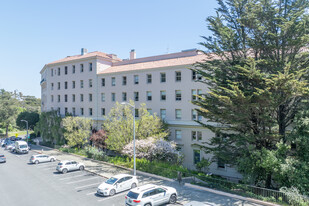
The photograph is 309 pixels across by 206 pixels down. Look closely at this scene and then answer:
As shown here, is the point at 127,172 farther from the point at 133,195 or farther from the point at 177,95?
the point at 177,95

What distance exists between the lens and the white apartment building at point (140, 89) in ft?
106

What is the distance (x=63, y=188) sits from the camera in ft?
73.4

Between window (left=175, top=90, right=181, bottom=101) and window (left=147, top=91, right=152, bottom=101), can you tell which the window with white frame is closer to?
window (left=147, top=91, right=152, bottom=101)

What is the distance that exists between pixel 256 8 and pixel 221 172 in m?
20.0

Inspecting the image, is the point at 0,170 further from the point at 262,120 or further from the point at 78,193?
the point at 262,120

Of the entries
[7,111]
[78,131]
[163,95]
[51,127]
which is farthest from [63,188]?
[7,111]

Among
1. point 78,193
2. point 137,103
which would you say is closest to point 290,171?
point 78,193

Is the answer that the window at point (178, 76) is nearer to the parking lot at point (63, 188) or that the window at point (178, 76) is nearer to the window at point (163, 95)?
the window at point (163, 95)

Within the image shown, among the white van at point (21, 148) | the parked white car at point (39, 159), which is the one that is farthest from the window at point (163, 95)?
the white van at point (21, 148)

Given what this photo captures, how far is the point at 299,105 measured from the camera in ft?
67.0

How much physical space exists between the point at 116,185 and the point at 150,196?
16.2ft

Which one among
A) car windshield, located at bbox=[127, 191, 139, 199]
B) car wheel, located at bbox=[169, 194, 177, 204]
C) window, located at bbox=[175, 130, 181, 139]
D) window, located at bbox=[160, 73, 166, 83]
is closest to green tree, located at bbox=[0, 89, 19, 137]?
window, located at bbox=[160, 73, 166, 83]

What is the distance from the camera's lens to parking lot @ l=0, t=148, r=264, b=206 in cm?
1859

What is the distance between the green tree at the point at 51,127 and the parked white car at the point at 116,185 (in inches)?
1185
